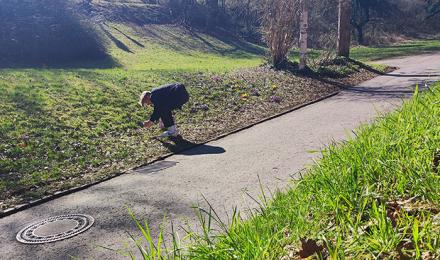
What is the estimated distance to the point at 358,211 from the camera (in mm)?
3143

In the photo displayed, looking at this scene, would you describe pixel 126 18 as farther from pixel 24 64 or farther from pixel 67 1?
pixel 24 64

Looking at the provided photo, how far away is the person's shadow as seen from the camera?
8.34m

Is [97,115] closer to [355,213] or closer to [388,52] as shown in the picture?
[355,213]

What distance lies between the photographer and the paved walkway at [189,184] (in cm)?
480

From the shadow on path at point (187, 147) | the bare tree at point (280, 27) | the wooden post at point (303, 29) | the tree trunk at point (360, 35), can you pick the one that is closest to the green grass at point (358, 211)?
the shadow on path at point (187, 147)

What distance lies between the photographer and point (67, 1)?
28391 millimetres

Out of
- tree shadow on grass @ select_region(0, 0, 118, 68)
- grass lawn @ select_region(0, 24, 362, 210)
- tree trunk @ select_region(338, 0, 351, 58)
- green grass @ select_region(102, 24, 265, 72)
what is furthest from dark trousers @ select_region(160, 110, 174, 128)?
tree trunk @ select_region(338, 0, 351, 58)

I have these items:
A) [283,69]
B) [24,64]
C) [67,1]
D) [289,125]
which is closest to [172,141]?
[289,125]

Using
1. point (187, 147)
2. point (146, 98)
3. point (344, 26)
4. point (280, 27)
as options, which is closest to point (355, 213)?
point (187, 147)

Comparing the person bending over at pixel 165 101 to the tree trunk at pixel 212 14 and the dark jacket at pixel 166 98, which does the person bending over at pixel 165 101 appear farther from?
the tree trunk at pixel 212 14

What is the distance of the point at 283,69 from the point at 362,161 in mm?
15087

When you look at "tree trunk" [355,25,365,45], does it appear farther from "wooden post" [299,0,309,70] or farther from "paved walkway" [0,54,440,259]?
"paved walkway" [0,54,440,259]

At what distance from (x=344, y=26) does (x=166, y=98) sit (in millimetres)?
Result: 15075

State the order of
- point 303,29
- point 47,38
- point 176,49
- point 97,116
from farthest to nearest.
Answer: point 176,49, point 47,38, point 303,29, point 97,116
